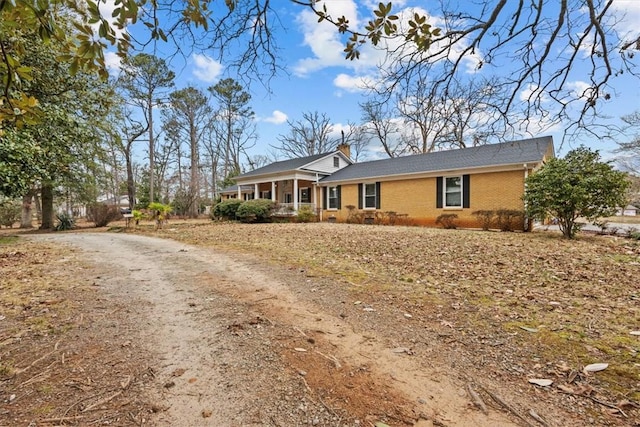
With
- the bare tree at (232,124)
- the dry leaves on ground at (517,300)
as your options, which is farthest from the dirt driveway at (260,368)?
the bare tree at (232,124)

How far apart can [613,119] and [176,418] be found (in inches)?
199

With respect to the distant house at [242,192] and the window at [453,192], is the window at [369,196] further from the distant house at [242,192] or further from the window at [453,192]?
the distant house at [242,192]

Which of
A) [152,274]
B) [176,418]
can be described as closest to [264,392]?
[176,418]

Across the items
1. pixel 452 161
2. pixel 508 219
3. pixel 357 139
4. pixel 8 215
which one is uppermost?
pixel 357 139

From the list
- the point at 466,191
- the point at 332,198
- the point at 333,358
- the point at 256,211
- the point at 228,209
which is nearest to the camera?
the point at 333,358

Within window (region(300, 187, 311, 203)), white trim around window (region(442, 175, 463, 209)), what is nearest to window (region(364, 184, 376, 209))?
white trim around window (region(442, 175, 463, 209))

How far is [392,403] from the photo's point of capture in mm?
2010

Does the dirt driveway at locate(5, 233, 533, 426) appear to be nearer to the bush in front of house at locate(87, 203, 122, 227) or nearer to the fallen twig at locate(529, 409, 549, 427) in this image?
the fallen twig at locate(529, 409, 549, 427)

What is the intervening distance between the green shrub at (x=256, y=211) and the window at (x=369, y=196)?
5645 mm

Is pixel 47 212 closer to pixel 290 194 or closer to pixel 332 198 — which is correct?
pixel 290 194

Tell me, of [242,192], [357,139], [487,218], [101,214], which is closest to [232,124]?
[242,192]

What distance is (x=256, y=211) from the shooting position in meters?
18.5

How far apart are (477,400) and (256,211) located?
17204 mm

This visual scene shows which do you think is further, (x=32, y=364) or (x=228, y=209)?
(x=228, y=209)
